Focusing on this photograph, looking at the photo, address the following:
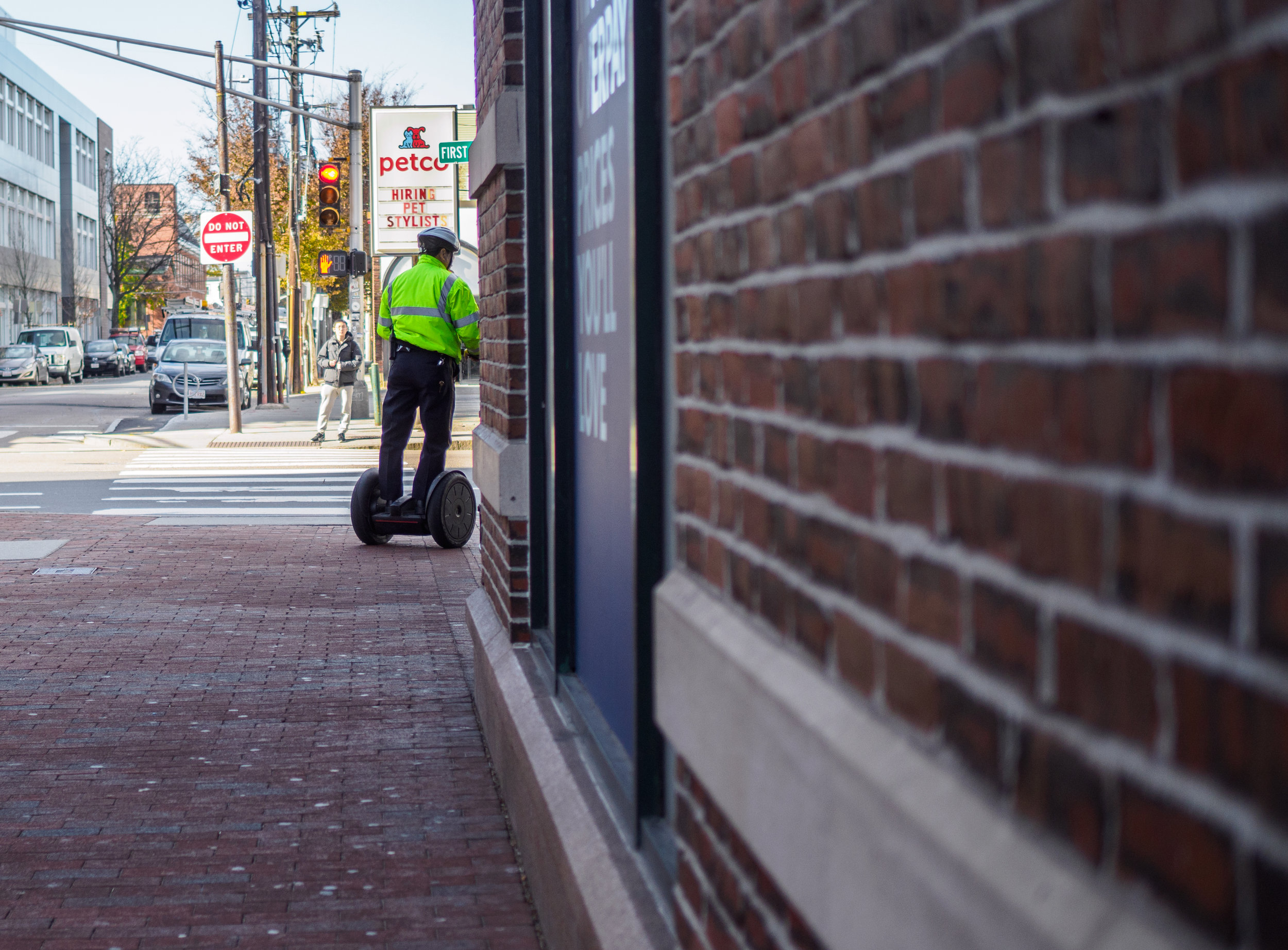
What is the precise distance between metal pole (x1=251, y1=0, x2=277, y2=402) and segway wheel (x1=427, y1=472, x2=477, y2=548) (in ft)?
80.1

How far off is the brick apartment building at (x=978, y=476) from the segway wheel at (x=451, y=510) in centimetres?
835

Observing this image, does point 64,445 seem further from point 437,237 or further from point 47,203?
point 47,203

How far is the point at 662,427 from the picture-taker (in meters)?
3.05

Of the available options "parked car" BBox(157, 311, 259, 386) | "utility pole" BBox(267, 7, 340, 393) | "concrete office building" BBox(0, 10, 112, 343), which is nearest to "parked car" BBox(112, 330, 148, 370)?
"concrete office building" BBox(0, 10, 112, 343)

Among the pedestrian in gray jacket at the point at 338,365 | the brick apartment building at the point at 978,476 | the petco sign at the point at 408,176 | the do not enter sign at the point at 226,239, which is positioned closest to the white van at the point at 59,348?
the do not enter sign at the point at 226,239

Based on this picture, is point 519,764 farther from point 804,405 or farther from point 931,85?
point 931,85

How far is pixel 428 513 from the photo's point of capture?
11094mm

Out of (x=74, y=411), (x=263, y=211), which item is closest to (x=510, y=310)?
(x=74, y=411)

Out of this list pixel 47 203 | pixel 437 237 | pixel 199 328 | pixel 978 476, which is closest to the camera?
pixel 978 476

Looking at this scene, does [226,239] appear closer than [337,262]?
No

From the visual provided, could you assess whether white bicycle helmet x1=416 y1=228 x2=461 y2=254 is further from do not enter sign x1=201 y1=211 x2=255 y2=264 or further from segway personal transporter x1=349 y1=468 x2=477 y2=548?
do not enter sign x1=201 y1=211 x2=255 y2=264

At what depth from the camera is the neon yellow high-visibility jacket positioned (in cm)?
990

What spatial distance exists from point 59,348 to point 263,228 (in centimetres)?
2750

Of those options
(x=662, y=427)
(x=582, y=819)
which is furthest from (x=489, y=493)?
(x=662, y=427)
